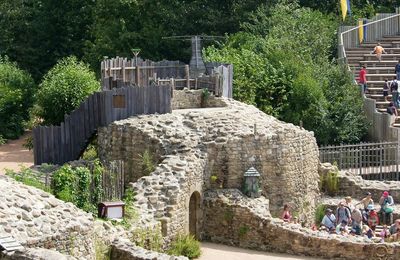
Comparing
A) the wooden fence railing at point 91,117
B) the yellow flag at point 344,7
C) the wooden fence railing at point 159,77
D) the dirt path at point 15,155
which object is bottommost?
the dirt path at point 15,155

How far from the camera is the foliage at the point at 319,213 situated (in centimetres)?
4038

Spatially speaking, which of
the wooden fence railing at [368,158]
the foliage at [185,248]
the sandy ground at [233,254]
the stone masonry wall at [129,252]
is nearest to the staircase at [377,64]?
the wooden fence railing at [368,158]

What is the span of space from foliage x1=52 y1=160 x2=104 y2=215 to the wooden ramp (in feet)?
19.3

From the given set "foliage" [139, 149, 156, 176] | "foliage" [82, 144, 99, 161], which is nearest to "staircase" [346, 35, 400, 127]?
"foliage" [82, 144, 99, 161]

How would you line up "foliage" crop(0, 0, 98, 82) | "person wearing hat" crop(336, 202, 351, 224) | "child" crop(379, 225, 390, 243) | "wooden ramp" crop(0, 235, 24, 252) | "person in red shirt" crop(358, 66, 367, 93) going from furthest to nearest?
"foliage" crop(0, 0, 98, 82)
"person in red shirt" crop(358, 66, 367, 93)
"person wearing hat" crop(336, 202, 351, 224)
"child" crop(379, 225, 390, 243)
"wooden ramp" crop(0, 235, 24, 252)

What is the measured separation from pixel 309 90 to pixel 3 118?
588 inches

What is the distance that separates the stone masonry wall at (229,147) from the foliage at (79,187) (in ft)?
12.0

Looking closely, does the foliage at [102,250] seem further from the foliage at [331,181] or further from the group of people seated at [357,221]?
the foliage at [331,181]

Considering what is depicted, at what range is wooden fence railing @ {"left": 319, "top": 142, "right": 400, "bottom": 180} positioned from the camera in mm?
44906

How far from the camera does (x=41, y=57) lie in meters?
64.8

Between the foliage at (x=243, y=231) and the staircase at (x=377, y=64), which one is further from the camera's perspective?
the staircase at (x=377, y=64)

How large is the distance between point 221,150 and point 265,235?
3.15 metres

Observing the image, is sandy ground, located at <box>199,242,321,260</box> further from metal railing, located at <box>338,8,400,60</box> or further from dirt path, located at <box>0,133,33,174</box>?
metal railing, located at <box>338,8,400,60</box>

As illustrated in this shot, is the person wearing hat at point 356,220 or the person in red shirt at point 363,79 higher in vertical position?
the person in red shirt at point 363,79
